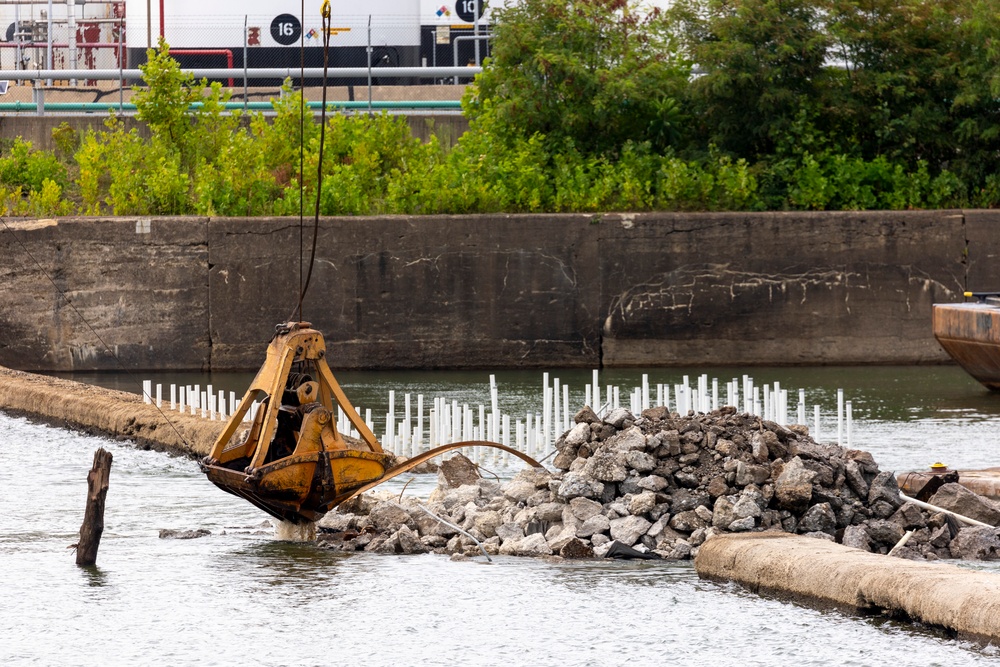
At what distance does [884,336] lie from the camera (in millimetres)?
24641

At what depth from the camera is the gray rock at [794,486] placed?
11.5m

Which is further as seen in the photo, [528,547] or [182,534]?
[182,534]

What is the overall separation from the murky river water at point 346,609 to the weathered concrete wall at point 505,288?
408 inches

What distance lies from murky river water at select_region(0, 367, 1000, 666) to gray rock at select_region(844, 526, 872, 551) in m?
1.11

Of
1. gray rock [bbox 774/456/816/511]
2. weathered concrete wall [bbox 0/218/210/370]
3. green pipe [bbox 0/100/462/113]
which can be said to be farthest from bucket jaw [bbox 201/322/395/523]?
green pipe [bbox 0/100/462/113]

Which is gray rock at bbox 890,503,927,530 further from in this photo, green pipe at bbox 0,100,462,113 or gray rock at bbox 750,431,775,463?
green pipe at bbox 0,100,462,113

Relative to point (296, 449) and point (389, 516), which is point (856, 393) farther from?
point (296, 449)

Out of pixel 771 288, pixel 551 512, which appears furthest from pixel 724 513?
pixel 771 288

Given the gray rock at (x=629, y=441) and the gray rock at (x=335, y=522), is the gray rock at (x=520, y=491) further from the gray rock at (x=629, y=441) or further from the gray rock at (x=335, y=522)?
the gray rock at (x=335, y=522)

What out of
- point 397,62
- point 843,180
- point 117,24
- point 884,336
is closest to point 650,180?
point 843,180

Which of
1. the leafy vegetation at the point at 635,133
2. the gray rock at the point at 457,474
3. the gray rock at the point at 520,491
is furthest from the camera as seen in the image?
the leafy vegetation at the point at 635,133

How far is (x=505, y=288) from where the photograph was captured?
24406mm

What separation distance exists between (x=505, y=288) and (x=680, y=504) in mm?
12876

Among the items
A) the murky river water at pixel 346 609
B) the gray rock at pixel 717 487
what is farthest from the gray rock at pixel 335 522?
the gray rock at pixel 717 487
